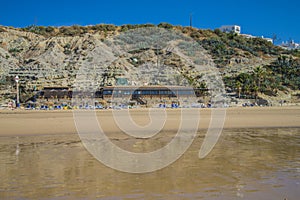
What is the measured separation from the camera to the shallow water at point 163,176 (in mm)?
5828

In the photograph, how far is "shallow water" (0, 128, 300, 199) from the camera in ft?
19.1

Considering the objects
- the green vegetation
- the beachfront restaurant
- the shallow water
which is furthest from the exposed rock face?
the shallow water

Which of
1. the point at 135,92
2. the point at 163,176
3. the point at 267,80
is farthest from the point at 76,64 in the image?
the point at 163,176

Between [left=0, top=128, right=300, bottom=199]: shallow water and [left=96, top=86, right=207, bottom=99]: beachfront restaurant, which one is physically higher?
[left=96, top=86, right=207, bottom=99]: beachfront restaurant

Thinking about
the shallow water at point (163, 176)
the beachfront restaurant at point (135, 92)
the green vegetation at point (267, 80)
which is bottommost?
the shallow water at point (163, 176)

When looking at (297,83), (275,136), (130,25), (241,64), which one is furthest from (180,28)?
(275,136)

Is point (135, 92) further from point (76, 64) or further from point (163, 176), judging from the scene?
point (163, 176)

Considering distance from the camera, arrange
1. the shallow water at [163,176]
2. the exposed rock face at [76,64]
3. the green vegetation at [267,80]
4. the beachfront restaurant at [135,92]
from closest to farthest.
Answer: the shallow water at [163,176] → the beachfront restaurant at [135,92] → the green vegetation at [267,80] → the exposed rock face at [76,64]

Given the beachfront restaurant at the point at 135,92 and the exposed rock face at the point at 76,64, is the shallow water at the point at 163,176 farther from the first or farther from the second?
the exposed rock face at the point at 76,64

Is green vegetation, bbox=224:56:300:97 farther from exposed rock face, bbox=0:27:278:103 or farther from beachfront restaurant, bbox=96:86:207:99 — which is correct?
beachfront restaurant, bbox=96:86:207:99

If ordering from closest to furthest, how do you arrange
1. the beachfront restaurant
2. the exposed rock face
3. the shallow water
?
the shallow water → the beachfront restaurant → the exposed rock face

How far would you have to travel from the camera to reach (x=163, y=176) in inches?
276

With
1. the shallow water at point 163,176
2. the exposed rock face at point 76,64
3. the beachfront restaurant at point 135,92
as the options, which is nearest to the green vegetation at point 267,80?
the exposed rock face at point 76,64

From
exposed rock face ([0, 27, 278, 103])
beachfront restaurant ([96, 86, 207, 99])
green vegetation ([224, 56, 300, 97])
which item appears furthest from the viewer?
exposed rock face ([0, 27, 278, 103])
